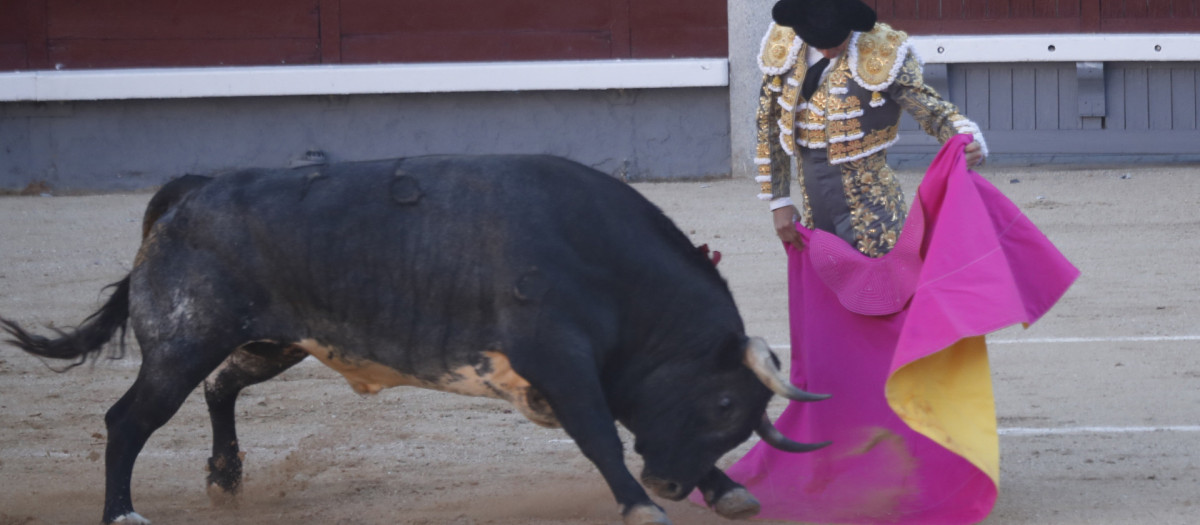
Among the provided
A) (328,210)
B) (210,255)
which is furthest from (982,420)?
(210,255)

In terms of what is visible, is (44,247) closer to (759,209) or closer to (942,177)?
(759,209)

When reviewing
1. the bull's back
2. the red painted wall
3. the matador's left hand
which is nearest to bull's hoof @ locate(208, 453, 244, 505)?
the bull's back

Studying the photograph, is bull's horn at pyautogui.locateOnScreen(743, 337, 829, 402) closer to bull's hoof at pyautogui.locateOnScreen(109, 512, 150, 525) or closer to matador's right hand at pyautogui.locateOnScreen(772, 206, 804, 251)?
matador's right hand at pyautogui.locateOnScreen(772, 206, 804, 251)

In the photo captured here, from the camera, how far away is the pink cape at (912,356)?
2979 millimetres

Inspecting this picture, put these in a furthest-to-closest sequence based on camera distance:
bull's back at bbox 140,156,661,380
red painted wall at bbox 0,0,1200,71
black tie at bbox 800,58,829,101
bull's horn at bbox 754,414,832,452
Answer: red painted wall at bbox 0,0,1200,71 < black tie at bbox 800,58,829,101 < bull's horn at bbox 754,414,832,452 < bull's back at bbox 140,156,661,380

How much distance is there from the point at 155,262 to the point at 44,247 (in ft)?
14.7

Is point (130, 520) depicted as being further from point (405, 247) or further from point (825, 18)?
point (825, 18)

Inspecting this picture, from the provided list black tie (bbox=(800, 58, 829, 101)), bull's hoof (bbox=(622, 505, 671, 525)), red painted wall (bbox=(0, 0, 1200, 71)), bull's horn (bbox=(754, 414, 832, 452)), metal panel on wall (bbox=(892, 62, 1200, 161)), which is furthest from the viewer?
red painted wall (bbox=(0, 0, 1200, 71))

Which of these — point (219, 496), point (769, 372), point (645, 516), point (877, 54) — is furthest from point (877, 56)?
point (219, 496)

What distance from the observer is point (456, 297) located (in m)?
2.93

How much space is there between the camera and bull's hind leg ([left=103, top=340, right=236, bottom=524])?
9.80 ft

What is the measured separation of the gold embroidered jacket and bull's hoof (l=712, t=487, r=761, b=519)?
0.64m

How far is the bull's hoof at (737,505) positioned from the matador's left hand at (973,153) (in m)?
0.87

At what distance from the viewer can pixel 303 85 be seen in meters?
9.08
